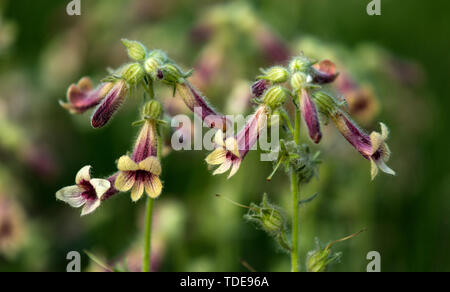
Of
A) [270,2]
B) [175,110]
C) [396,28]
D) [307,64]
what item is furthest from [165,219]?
[396,28]

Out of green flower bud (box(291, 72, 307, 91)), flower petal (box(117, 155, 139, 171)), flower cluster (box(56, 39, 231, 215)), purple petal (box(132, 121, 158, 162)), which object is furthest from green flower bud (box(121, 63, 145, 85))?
green flower bud (box(291, 72, 307, 91))

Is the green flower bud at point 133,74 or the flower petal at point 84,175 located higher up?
the green flower bud at point 133,74

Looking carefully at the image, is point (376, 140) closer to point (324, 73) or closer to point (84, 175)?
point (324, 73)

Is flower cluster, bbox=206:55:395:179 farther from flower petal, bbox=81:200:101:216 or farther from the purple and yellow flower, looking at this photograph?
flower petal, bbox=81:200:101:216

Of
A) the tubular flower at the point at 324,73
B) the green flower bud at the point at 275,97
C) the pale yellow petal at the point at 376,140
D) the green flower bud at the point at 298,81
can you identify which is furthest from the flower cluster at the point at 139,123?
the pale yellow petal at the point at 376,140

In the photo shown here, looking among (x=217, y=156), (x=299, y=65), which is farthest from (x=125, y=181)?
(x=299, y=65)

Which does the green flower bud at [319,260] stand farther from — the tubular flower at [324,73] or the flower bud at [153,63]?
the flower bud at [153,63]

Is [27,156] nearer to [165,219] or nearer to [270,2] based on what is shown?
[165,219]
